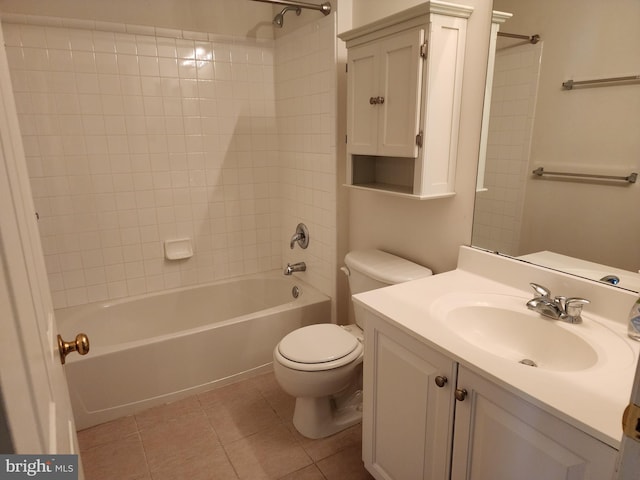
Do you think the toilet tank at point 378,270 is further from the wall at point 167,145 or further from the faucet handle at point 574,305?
the faucet handle at point 574,305

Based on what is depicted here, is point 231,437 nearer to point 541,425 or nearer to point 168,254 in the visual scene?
point 168,254

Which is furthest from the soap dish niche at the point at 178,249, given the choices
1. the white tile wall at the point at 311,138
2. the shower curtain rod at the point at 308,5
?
the shower curtain rod at the point at 308,5

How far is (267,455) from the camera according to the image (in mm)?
1867

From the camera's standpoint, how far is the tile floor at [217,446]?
178 cm

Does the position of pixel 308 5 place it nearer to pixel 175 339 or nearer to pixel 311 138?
pixel 311 138

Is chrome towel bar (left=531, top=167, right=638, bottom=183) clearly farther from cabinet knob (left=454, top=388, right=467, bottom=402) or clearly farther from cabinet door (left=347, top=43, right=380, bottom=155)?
cabinet knob (left=454, top=388, right=467, bottom=402)

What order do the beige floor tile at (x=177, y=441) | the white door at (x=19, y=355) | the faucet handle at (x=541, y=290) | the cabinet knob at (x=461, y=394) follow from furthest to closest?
the beige floor tile at (x=177, y=441), the faucet handle at (x=541, y=290), the cabinet knob at (x=461, y=394), the white door at (x=19, y=355)

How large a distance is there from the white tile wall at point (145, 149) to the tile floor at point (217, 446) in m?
0.92

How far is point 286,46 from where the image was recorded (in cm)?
263

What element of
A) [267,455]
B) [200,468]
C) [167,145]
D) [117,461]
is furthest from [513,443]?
[167,145]

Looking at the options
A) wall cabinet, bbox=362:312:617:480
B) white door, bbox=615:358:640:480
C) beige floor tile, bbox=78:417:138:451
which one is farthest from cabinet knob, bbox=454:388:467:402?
beige floor tile, bbox=78:417:138:451

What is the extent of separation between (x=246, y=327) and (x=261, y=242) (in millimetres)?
824

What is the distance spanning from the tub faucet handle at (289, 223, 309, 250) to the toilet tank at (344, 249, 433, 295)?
2.09 feet

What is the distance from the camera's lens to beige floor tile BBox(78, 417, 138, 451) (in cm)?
197
